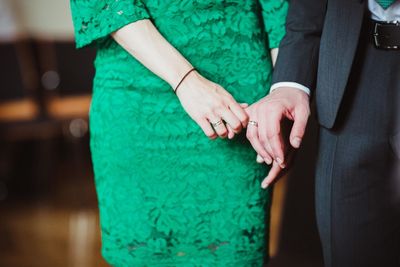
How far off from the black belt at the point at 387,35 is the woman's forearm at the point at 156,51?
15.0 inches

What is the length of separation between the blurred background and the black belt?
1296 millimetres

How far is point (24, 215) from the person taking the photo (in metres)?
3.32

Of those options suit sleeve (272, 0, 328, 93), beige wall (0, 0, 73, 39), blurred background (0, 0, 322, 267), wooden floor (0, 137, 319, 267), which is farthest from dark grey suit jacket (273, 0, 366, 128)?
beige wall (0, 0, 73, 39)

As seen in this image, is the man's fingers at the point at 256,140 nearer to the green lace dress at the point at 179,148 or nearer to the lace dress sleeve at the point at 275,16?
the green lace dress at the point at 179,148

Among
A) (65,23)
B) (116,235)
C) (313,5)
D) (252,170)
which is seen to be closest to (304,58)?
(313,5)

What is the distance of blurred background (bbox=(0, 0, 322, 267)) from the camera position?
264cm

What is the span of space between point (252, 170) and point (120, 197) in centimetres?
31

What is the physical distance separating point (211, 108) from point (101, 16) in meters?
0.31

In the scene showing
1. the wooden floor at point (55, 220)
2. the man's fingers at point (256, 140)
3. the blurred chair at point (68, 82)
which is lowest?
the wooden floor at point (55, 220)

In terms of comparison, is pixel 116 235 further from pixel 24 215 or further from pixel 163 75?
pixel 24 215

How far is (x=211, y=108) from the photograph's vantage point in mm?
1205

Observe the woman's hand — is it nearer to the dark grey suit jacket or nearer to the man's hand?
the man's hand

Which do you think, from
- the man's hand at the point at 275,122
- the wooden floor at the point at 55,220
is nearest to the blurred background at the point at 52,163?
the wooden floor at the point at 55,220

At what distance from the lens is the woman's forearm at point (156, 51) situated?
1239 millimetres
